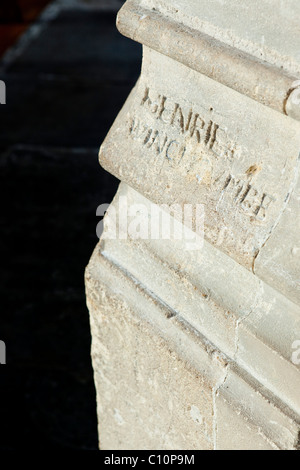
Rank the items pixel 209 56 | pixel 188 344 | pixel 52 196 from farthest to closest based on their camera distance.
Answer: pixel 52 196
pixel 188 344
pixel 209 56

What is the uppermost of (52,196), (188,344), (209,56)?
(209,56)

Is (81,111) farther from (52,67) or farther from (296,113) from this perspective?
(296,113)

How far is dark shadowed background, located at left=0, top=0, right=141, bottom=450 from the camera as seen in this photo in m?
2.48

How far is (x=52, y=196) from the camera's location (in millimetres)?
3596

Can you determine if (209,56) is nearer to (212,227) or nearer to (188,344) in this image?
(212,227)

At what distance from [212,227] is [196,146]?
163mm

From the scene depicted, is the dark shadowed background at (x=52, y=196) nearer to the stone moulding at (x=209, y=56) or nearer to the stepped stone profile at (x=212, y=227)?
the stepped stone profile at (x=212, y=227)

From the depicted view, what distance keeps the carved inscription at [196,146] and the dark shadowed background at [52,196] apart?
4.51 ft

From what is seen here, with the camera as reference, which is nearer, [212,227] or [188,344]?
[212,227]

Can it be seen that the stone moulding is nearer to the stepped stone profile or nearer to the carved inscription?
the stepped stone profile

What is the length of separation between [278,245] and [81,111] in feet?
11.5

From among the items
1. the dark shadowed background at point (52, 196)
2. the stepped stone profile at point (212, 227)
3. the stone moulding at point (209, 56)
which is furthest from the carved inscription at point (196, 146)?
the dark shadowed background at point (52, 196)

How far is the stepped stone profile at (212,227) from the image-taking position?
109 centimetres

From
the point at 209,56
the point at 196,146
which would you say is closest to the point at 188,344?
the point at 196,146
